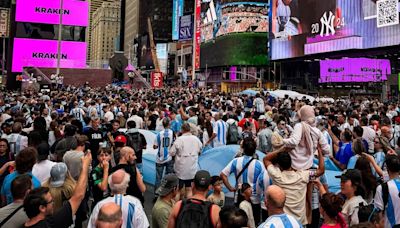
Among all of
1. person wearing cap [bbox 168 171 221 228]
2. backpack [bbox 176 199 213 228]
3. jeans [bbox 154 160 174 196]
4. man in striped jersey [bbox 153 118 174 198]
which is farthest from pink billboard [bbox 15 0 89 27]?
backpack [bbox 176 199 213 228]

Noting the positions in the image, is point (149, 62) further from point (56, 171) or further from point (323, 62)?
point (56, 171)

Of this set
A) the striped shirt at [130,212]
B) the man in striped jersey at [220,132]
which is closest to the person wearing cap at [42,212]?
the striped shirt at [130,212]

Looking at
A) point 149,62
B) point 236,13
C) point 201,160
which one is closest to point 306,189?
point 201,160

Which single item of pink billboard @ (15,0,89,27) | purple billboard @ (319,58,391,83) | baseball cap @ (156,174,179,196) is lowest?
baseball cap @ (156,174,179,196)

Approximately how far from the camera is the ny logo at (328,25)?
44900 millimetres

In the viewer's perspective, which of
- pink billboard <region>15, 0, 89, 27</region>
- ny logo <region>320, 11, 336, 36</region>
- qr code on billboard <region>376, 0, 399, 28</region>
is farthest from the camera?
ny logo <region>320, 11, 336, 36</region>

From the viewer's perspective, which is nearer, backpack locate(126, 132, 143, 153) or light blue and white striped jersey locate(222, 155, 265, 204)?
light blue and white striped jersey locate(222, 155, 265, 204)

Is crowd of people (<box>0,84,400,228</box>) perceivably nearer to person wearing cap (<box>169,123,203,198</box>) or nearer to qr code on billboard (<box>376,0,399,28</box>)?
person wearing cap (<box>169,123,203,198</box>)

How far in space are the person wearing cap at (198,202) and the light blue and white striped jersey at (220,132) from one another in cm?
614

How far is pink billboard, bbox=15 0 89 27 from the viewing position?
44.8 metres

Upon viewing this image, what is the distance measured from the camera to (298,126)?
16.7ft

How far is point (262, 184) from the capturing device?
5574mm

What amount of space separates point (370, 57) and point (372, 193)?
A: 4416cm

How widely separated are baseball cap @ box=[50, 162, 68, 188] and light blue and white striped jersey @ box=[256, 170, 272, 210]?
2.72 m
